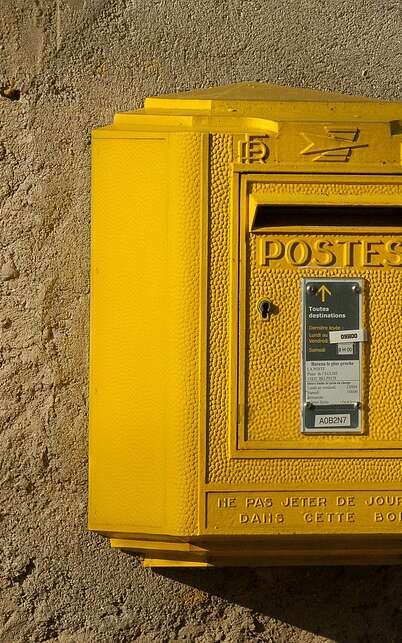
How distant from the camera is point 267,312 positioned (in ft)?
5.91

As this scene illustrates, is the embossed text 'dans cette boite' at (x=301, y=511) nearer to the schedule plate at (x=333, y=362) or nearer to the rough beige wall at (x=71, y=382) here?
the schedule plate at (x=333, y=362)

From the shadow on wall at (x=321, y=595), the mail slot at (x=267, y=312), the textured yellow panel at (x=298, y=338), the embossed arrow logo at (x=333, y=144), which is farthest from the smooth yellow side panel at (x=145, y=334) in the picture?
the shadow on wall at (x=321, y=595)

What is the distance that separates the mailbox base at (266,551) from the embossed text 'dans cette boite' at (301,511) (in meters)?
0.04

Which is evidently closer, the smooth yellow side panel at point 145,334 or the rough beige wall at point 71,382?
the smooth yellow side panel at point 145,334

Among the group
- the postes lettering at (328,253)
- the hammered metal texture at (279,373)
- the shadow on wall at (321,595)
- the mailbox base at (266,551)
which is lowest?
the shadow on wall at (321,595)

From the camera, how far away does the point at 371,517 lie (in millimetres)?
1836

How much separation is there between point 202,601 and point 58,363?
2.45 ft

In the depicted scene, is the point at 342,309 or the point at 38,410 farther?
the point at 38,410

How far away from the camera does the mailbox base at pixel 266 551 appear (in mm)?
1889

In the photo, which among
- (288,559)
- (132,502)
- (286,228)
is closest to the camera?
(286,228)

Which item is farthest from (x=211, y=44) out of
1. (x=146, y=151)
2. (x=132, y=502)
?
(x=132, y=502)


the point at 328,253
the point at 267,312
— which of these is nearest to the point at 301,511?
the point at 267,312

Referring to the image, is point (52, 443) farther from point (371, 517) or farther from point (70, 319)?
point (371, 517)

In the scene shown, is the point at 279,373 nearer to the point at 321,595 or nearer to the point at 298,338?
the point at 298,338
